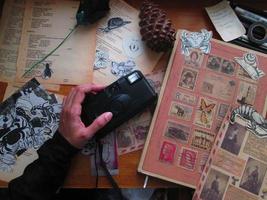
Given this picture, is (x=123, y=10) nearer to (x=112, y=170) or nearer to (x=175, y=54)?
(x=175, y=54)

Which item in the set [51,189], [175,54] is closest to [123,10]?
[175,54]

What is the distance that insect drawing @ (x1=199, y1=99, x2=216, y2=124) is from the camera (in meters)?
0.92

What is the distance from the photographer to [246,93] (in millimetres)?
932

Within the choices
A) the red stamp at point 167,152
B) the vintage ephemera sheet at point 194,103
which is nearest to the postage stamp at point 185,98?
the vintage ephemera sheet at point 194,103

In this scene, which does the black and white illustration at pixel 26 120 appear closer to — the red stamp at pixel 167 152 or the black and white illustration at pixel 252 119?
the red stamp at pixel 167 152

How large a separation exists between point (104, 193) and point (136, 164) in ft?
0.78

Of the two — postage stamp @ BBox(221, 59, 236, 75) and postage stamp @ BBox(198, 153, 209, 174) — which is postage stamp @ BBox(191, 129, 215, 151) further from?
postage stamp @ BBox(221, 59, 236, 75)

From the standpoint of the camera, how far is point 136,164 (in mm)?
909

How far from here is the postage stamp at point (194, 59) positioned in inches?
37.2

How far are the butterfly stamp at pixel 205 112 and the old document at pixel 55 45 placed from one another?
0.26 meters

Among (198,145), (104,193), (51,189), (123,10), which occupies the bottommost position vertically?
(104,193)

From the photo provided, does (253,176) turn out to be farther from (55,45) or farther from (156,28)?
(55,45)

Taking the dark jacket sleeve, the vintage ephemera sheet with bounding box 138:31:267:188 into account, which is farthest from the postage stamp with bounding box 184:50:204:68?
the dark jacket sleeve

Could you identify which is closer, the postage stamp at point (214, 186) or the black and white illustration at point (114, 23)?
the postage stamp at point (214, 186)
